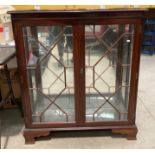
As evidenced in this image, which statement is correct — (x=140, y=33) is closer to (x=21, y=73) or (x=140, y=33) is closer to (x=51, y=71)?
(x=51, y=71)

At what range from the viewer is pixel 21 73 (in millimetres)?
1681

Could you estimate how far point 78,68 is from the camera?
1.67 meters

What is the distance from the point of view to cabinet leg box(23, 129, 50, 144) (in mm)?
1854

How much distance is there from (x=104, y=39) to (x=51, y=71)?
0.51 meters

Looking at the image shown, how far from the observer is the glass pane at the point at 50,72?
5.30ft

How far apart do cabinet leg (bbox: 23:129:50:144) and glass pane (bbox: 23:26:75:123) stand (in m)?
0.10

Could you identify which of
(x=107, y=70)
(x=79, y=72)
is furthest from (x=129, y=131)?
(x=79, y=72)

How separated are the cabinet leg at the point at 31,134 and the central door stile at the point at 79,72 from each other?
300 millimetres

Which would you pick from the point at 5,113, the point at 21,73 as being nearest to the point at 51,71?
the point at 21,73

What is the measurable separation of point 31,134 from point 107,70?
2.71ft

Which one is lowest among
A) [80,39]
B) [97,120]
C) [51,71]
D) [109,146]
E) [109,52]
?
[109,146]

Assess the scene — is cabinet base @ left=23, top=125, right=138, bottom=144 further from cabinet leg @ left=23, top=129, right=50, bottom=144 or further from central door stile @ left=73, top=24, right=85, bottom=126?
central door stile @ left=73, top=24, right=85, bottom=126

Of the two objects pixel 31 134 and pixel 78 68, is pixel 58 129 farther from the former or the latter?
pixel 78 68

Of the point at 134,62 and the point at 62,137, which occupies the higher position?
the point at 134,62
